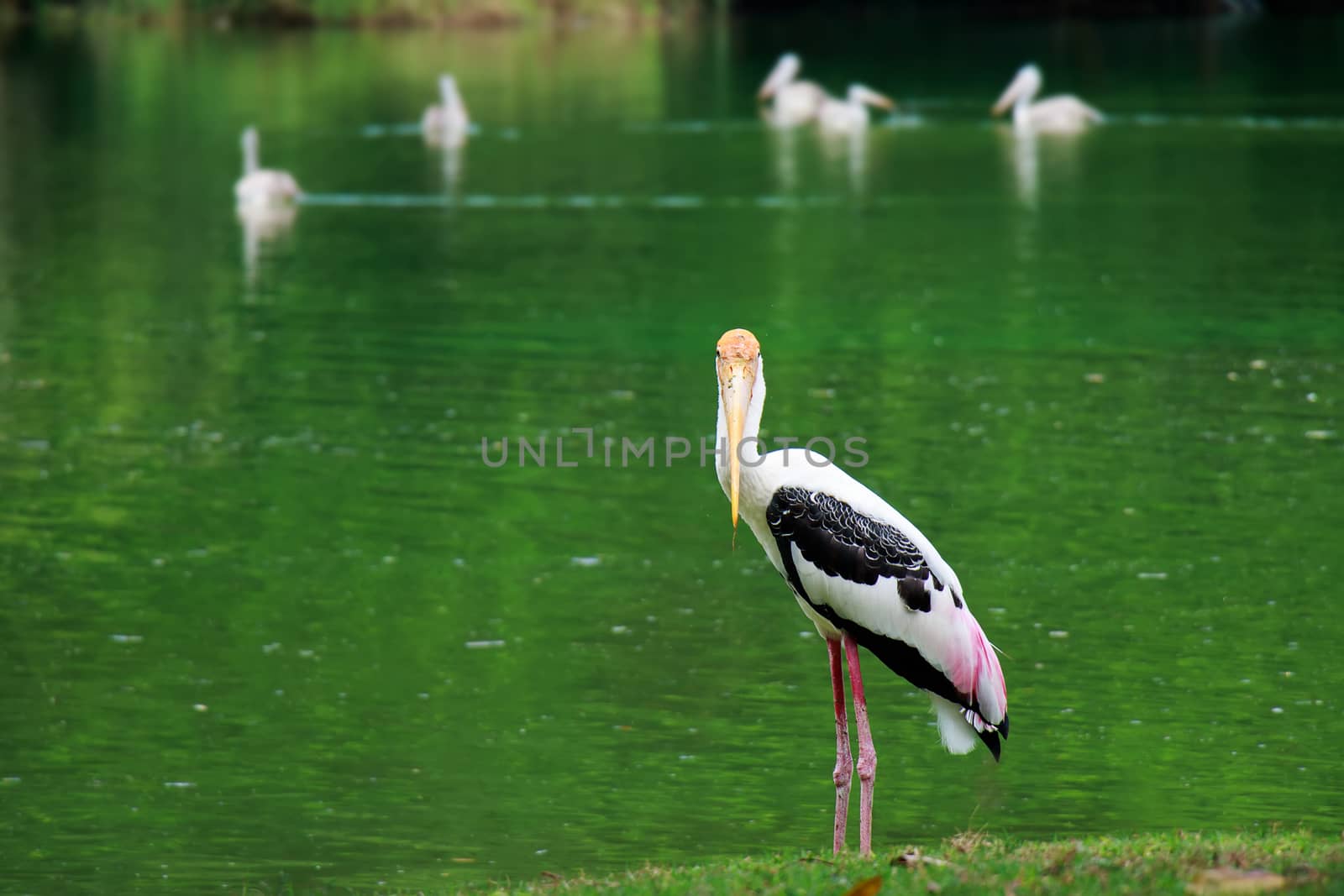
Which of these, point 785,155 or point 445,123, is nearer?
point 785,155

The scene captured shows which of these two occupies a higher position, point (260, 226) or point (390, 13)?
point (390, 13)

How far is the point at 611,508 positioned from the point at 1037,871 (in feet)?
23.4

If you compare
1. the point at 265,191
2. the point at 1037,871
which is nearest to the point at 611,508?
the point at 1037,871

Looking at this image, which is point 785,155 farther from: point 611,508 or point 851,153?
point 611,508

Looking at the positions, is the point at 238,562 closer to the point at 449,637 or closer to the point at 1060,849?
the point at 449,637

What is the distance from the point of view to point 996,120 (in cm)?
3956

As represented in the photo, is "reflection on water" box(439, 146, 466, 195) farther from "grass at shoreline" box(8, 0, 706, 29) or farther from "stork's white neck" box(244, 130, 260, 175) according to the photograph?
"grass at shoreline" box(8, 0, 706, 29)

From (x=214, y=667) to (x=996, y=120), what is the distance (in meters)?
30.9

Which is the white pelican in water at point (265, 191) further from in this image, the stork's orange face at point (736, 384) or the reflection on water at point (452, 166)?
the stork's orange face at point (736, 384)

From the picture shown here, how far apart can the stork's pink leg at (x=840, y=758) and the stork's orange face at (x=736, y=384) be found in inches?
31.9

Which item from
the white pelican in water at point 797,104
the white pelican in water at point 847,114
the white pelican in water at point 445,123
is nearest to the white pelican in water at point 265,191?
the white pelican in water at point 445,123

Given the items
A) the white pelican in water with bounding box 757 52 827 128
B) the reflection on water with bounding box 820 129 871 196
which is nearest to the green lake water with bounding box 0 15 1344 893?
the reflection on water with bounding box 820 129 871 196

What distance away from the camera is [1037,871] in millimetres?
6500

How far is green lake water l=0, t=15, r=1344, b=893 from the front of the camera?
351 inches
